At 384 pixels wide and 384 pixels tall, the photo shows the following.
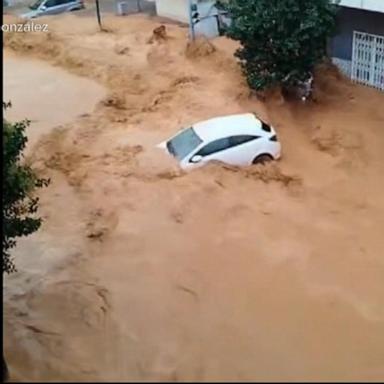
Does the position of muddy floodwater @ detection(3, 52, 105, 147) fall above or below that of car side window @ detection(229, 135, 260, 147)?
below

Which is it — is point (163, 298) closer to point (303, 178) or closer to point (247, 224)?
point (247, 224)

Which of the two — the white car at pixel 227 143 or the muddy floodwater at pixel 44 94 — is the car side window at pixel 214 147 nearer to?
the white car at pixel 227 143

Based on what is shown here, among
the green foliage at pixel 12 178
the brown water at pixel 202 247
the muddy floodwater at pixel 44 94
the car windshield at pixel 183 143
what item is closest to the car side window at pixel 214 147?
the car windshield at pixel 183 143

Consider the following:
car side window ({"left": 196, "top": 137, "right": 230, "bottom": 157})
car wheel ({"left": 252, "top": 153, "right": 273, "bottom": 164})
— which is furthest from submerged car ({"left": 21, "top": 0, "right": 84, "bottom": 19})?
car wheel ({"left": 252, "top": 153, "right": 273, "bottom": 164})

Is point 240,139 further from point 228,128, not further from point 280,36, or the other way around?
point 280,36

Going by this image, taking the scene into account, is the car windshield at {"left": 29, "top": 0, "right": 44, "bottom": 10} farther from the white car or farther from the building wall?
the white car

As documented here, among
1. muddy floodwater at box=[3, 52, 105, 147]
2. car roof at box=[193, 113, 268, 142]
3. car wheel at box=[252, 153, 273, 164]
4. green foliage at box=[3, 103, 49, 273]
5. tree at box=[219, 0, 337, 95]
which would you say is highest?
green foliage at box=[3, 103, 49, 273]

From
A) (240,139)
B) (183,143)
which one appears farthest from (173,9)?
(240,139)
